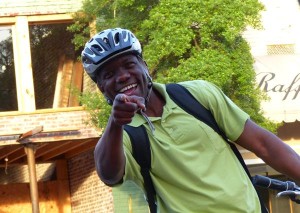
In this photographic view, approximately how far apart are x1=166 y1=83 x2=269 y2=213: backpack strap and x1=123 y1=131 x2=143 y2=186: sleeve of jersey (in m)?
0.28

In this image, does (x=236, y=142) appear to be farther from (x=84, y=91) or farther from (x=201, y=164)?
(x=84, y=91)

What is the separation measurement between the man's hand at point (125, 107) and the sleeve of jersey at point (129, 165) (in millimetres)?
556

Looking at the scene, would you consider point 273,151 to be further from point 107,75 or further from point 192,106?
point 107,75

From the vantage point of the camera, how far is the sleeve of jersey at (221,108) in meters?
4.55

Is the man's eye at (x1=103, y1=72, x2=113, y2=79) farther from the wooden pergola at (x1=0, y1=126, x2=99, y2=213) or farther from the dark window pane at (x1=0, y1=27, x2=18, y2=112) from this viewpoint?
the dark window pane at (x1=0, y1=27, x2=18, y2=112)

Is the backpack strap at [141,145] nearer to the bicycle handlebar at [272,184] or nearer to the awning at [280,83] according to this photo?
the bicycle handlebar at [272,184]

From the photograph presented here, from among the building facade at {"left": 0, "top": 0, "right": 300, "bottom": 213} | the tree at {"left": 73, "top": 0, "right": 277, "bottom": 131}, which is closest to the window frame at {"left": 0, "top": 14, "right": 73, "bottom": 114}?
the building facade at {"left": 0, "top": 0, "right": 300, "bottom": 213}

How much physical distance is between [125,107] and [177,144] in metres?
0.70

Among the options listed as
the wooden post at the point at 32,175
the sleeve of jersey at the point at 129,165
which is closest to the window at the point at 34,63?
the wooden post at the point at 32,175

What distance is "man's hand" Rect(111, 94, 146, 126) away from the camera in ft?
12.5

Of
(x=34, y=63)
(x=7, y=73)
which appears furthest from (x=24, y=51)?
(x=7, y=73)

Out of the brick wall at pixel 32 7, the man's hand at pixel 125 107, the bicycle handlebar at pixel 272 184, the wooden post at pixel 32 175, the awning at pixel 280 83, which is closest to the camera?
the man's hand at pixel 125 107

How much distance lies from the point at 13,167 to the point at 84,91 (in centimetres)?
495

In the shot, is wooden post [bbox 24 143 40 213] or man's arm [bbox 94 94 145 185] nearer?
man's arm [bbox 94 94 145 185]
